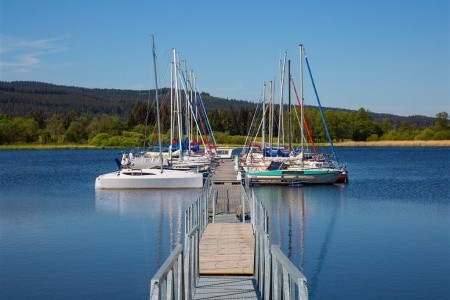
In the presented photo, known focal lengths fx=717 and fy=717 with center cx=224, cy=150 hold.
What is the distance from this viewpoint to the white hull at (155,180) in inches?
1577

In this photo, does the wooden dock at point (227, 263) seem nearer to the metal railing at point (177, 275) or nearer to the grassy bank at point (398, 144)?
the metal railing at point (177, 275)

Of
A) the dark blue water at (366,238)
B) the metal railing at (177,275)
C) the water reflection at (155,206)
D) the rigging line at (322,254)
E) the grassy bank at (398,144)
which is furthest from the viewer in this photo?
the grassy bank at (398,144)

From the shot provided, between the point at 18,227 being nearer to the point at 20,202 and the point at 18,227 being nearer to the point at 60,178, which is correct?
the point at 20,202

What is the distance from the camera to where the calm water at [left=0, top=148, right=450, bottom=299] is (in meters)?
17.1

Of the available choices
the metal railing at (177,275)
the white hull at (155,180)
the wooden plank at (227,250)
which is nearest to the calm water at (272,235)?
the white hull at (155,180)

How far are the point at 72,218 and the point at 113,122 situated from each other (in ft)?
376

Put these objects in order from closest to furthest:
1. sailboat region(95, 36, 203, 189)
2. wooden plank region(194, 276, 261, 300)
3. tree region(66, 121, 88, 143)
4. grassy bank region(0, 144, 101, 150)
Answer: wooden plank region(194, 276, 261, 300), sailboat region(95, 36, 203, 189), grassy bank region(0, 144, 101, 150), tree region(66, 121, 88, 143)

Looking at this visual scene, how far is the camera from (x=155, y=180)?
3994cm

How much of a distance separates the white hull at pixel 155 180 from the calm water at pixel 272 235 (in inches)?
35.8

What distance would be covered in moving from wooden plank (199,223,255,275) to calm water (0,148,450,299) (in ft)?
6.65

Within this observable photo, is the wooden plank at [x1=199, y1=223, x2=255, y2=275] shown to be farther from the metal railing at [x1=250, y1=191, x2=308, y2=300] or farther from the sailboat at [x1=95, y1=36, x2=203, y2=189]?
the sailboat at [x1=95, y1=36, x2=203, y2=189]

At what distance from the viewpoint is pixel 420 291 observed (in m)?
16.6

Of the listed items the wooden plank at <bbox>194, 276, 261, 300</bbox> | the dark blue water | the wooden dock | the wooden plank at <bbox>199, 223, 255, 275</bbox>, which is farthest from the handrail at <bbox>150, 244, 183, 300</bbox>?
the dark blue water

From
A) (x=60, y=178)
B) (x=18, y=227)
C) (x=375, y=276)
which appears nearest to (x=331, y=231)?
(x=375, y=276)
